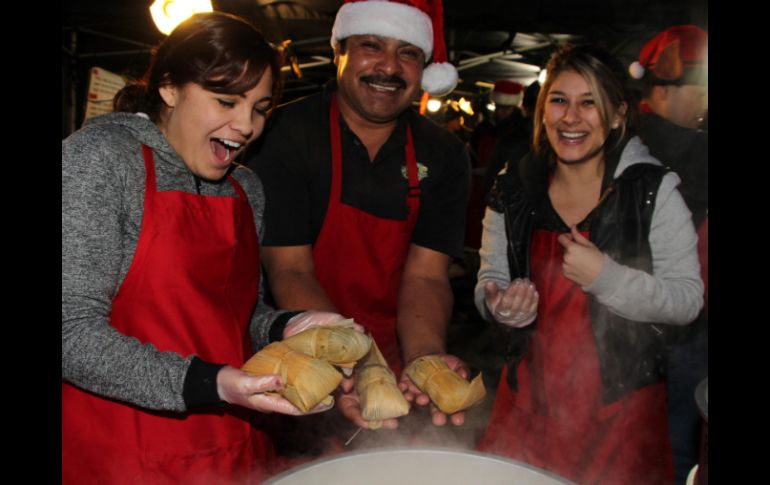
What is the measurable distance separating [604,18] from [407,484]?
180 inches

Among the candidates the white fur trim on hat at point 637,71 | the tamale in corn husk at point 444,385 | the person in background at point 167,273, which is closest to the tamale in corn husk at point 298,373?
the person in background at point 167,273

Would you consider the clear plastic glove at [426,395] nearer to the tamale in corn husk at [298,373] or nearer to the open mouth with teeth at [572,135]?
the tamale in corn husk at [298,373]

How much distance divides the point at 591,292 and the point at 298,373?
1.08 meters

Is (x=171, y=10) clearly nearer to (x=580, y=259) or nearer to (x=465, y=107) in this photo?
(x=580, y=259)

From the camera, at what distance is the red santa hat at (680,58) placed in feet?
9.39

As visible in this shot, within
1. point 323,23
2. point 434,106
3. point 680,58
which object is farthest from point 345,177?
point 434,106

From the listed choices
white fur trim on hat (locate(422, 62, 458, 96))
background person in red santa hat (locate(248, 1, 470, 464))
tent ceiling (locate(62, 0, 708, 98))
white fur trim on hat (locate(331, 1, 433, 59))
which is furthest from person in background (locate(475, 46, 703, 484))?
tent ceiling (locate(62, 0, 708, 98))

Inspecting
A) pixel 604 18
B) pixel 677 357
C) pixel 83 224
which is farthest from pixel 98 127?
pixel 604 18

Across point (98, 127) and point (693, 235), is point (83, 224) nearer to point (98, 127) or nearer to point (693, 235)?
point (98, 127)

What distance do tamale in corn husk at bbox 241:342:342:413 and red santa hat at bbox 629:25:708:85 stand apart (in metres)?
2.36

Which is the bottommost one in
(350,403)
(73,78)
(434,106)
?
(350,403)

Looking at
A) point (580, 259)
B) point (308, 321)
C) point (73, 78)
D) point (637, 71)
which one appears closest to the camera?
point (308, 321)

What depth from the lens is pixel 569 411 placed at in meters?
Answer: 2.05

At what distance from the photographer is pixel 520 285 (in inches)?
78.9
